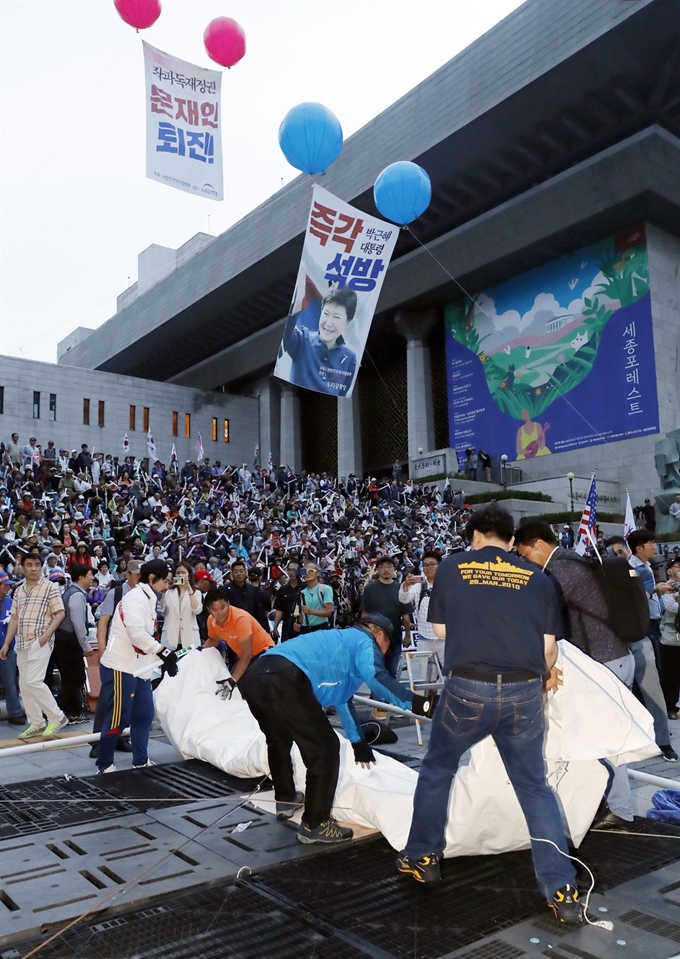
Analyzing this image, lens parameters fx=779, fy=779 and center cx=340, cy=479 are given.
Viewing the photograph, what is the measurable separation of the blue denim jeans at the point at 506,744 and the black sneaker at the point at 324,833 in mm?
691

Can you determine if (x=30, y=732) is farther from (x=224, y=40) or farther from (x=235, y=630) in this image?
(x=224, y=40)

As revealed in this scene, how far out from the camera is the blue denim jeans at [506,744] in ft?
10.6

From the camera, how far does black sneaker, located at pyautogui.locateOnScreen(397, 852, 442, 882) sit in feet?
11.3

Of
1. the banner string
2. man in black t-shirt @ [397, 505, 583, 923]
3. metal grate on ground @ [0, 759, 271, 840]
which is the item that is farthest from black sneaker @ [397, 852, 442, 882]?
the banner string

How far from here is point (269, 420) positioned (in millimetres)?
45062

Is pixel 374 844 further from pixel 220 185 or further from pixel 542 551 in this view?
pixel 220 185

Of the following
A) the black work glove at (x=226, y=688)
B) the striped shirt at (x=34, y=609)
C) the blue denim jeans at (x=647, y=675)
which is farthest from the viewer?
the striped shirt at (x=34, y=609)

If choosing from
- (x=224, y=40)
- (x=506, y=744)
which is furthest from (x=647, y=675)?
(x=224, y=40)

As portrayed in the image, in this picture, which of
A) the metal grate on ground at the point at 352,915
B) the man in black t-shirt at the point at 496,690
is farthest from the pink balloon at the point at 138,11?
the metal grate on ground at the point at 352,915

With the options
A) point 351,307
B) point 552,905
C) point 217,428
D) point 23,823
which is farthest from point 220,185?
point 217,428

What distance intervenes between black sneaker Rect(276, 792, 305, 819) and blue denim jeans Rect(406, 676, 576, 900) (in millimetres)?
1183

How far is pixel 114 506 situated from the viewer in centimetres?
1859

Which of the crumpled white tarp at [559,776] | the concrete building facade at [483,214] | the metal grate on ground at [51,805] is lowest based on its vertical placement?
the metal grate on ground at [51,805]

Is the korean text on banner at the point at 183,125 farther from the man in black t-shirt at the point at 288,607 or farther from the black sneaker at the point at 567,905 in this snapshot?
the black sneaker at the point at 567,905
